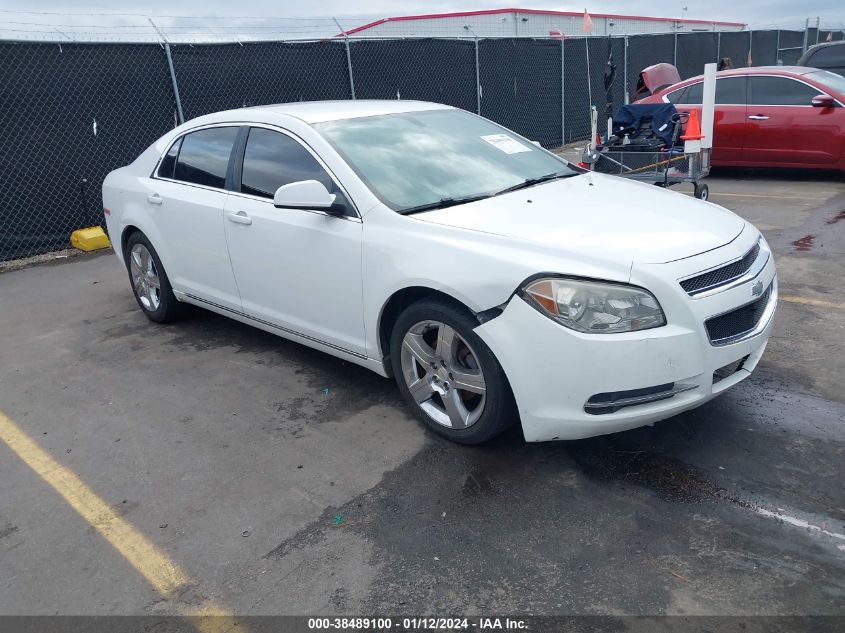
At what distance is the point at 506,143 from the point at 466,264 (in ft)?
5.48

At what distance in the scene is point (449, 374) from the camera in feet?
11.7

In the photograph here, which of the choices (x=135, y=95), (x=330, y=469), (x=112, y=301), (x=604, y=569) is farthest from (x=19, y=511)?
(x=135, y=95)

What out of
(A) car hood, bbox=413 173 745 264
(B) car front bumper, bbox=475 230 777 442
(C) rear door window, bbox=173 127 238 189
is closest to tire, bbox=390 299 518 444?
(B) car front bumper, bbox=475 230 777 442

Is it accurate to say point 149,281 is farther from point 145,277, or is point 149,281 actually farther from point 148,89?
point 148,89

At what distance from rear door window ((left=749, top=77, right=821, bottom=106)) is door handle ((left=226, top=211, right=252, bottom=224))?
859 cm

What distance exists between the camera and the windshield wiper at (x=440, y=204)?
12.4 ft

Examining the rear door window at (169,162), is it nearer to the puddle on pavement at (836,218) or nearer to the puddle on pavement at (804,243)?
the puddle on pavement at (804,243)

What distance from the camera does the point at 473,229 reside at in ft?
11.4

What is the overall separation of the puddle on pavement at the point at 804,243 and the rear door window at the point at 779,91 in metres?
3.71

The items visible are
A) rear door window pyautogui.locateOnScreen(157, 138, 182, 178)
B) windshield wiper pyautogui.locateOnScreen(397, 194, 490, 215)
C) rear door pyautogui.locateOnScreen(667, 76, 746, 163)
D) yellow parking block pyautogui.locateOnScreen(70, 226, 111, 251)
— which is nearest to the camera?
windshield wiper pyautogui.locateOnScreen(397, 194, 490, 215)

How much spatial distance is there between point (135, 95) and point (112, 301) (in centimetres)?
347

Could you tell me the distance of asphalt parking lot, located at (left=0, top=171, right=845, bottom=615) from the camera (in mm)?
2699

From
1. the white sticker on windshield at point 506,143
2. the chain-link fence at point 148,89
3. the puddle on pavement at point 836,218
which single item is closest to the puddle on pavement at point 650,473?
the white sticker on windshield at point 506,143

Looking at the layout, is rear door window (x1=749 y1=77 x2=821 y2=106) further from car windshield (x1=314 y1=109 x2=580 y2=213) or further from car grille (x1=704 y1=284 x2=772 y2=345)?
car grille (x1=704 y1=284 x2=772 y2=345)
